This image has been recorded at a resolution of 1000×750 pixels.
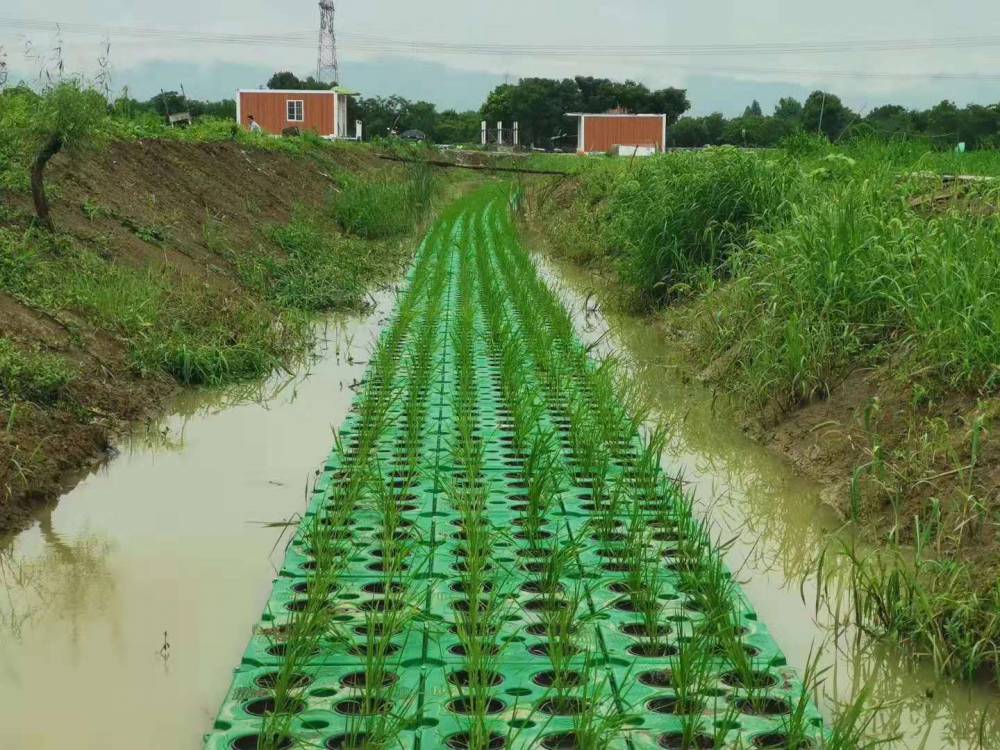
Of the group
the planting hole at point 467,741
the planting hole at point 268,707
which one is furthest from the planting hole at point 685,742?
the planting hole at point 268,707

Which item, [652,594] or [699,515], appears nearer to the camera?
[652,594]

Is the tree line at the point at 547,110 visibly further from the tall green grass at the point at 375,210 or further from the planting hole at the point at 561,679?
the planting hole at the point at 561,679

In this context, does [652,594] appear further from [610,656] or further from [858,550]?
[858,550]

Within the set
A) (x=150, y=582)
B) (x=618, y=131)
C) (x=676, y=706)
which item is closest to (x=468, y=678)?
(x=676, y=706)

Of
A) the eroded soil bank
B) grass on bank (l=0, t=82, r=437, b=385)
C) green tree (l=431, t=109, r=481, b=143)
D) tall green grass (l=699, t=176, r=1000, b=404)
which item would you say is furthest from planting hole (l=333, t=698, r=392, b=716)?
green tree (l=431, t=109, r=481, b=143)

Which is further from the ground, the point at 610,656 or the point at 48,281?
the point at 48,281

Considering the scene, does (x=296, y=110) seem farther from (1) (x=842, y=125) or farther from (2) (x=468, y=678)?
(2) (x=468, y=678)

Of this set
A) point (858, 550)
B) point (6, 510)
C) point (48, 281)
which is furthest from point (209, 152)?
point (858, 550)
